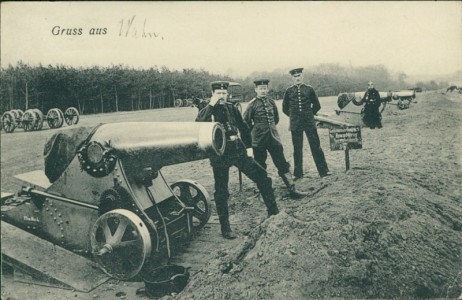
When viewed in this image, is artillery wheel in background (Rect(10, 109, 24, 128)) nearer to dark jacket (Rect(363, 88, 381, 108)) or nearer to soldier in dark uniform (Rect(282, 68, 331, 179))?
soldier in dark uniform (Rect(282, 68, 331, 179))

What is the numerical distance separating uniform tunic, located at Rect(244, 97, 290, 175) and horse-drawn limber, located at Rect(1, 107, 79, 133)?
3.08m

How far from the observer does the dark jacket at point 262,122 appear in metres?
5.79

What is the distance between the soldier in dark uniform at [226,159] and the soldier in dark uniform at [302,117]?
73.1 inches

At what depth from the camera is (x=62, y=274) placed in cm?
406

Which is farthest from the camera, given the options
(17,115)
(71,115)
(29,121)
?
(71,115)

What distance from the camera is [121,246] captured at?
12.4ft

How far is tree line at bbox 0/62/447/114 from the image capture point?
500 centimetres

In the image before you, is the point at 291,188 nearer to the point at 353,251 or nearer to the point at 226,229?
the point at 226,229

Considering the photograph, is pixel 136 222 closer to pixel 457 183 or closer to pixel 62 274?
pixel 62 274

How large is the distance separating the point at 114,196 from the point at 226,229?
4.89ft

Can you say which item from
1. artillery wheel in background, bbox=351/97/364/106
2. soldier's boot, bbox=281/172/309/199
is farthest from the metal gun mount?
artillery wheel in background, bbox=351/97/364/106

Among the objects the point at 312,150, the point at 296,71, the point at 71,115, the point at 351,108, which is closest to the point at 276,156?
the point at 312,150

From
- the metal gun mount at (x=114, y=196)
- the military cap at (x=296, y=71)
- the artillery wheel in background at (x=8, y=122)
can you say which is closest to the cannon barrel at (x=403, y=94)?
the military cap at (x=296, y=71)

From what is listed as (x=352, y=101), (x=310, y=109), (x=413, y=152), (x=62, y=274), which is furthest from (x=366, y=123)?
(x=62, y=274)
